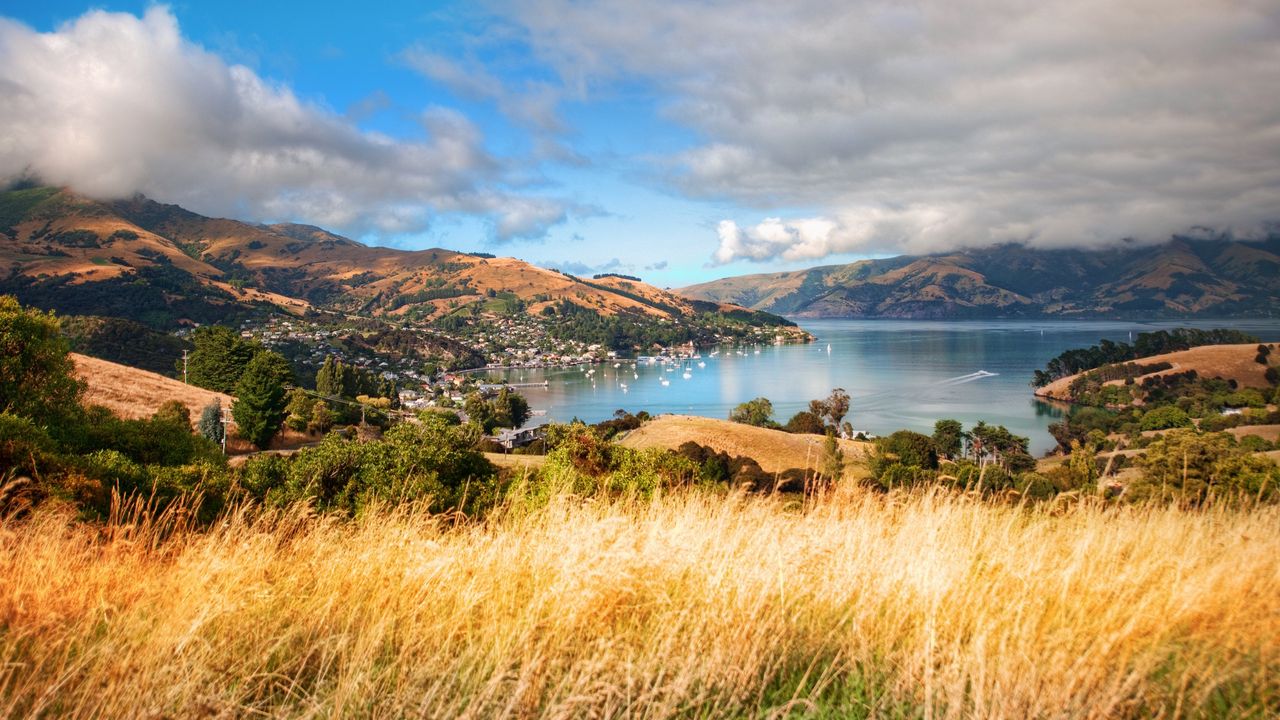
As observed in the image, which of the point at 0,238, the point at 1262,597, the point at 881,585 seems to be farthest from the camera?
the point at 0,238

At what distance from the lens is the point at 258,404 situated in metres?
36.6

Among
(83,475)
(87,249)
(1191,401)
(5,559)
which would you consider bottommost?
(1191,401)

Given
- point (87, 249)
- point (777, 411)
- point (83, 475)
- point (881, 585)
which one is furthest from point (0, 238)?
point (881, 585)

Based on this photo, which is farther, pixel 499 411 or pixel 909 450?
pixel 499 411

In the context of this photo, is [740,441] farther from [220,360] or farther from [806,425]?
[220,360]

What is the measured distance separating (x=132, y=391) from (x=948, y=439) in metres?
57.4

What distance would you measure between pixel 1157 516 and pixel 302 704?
522 cm

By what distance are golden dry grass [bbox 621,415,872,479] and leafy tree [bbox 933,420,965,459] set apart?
25.9 ft

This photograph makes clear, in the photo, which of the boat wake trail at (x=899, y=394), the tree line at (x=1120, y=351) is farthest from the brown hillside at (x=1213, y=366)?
the boat wake trail at (x=899, y=394)

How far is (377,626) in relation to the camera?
261cm

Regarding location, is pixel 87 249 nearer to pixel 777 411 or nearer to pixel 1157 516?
pixel 777 411

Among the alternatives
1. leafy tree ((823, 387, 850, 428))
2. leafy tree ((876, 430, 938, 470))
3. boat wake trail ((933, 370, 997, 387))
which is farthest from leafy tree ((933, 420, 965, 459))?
boat wake trail ((933, 370, 997, 387))

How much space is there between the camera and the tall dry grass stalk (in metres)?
2.20

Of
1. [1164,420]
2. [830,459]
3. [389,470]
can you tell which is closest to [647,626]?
[389,470]
